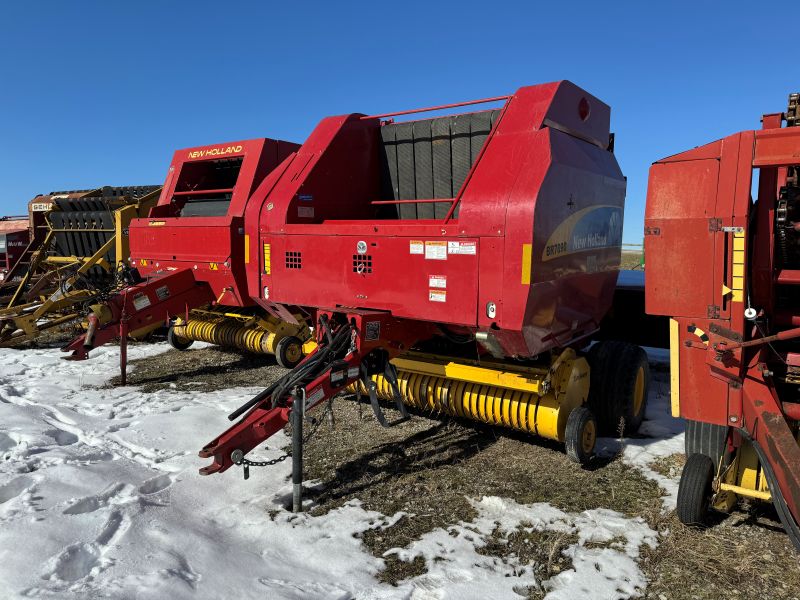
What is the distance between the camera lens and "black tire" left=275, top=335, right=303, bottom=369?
22.4 feet

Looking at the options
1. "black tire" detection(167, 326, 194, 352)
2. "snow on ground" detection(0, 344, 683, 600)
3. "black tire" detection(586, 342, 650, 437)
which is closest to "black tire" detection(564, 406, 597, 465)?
"snow on ground" detection(0, 344, 683, 600)

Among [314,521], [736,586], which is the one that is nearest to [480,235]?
[314,521]

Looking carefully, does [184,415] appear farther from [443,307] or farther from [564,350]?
[564,350]

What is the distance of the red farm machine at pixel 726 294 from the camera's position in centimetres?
305

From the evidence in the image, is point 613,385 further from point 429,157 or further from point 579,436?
point 429,157

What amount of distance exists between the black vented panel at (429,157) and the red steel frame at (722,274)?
7.22ft

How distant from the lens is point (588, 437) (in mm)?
4473

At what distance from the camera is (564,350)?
182 inches

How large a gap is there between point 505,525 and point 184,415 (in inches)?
125

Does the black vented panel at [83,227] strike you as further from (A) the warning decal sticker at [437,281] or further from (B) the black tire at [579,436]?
(B) the black tire at [579,436]

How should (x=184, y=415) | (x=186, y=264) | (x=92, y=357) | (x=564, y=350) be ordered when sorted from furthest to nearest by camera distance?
(x=92, y=357) → (x=186, y=264) → (x=184, y=415) → (x=564, y=350)

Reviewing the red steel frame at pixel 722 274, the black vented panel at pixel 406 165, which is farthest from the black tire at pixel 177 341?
the red steel frame at pixel 722 274

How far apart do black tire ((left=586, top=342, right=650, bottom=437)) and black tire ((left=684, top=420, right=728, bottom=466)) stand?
1498 millimetres

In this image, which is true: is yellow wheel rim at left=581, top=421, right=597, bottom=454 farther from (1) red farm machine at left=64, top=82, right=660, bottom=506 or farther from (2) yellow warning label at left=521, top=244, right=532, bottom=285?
(2) yellow warning label at left=521, top=244, right=532, bottom=285
